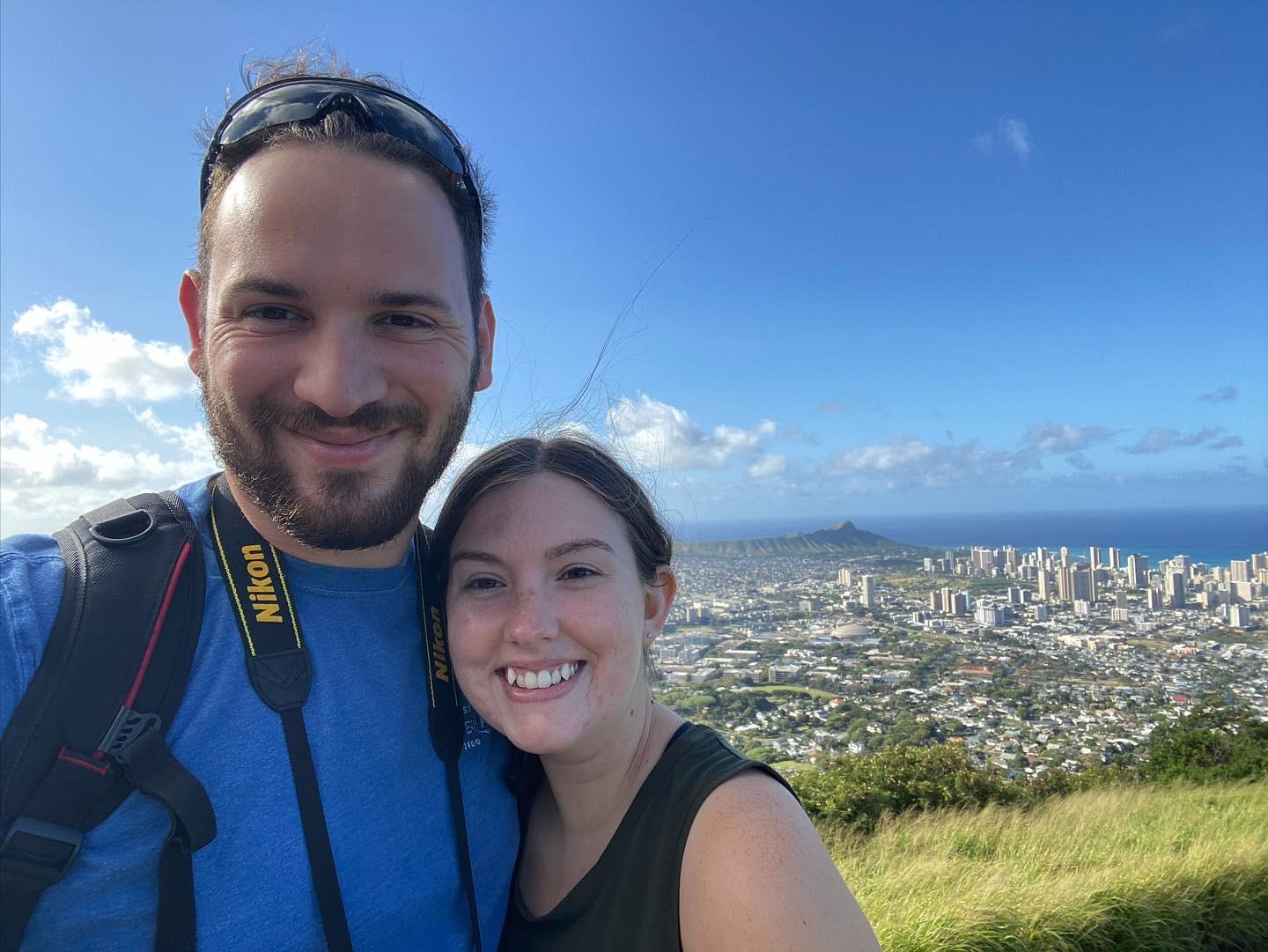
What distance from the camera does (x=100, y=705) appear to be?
3.69 feet

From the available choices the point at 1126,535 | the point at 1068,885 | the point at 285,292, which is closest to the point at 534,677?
the point at 285,292

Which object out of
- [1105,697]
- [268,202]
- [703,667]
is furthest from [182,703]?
[1105,697]

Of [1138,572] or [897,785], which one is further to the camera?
[1138,572]

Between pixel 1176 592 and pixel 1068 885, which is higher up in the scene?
pixel 1068 885

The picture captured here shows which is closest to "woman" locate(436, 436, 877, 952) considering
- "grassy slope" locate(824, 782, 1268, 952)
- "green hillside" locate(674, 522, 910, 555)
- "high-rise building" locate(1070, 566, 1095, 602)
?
"grassy slope" locate(824, 782, 1268, 952)

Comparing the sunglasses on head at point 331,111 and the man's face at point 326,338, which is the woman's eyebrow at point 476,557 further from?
the sunglasses on head at point 331,111

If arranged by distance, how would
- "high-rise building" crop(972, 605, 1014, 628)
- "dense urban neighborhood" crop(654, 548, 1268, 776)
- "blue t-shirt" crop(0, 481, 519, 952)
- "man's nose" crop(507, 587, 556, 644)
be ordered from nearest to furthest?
"blue t-shirt" crop(0, 481, 519, 952), "man's nose" crop(507, 587, 556, 644), "dense urban neighborhood" crop(654, 548, 1268, 776), "high-rise building" crop(972, 605, 1014, 628)

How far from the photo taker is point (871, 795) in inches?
380

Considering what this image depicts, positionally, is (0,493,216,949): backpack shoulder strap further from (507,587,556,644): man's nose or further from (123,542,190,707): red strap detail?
(507,587,556,644): man's nose

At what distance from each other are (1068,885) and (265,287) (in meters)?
6.51

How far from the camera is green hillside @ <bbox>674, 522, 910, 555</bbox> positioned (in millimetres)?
34156

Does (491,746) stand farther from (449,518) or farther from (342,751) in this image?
(449,518)

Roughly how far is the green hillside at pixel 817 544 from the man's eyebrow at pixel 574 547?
2641 centimetres

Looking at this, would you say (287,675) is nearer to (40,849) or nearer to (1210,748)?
(40,849)
